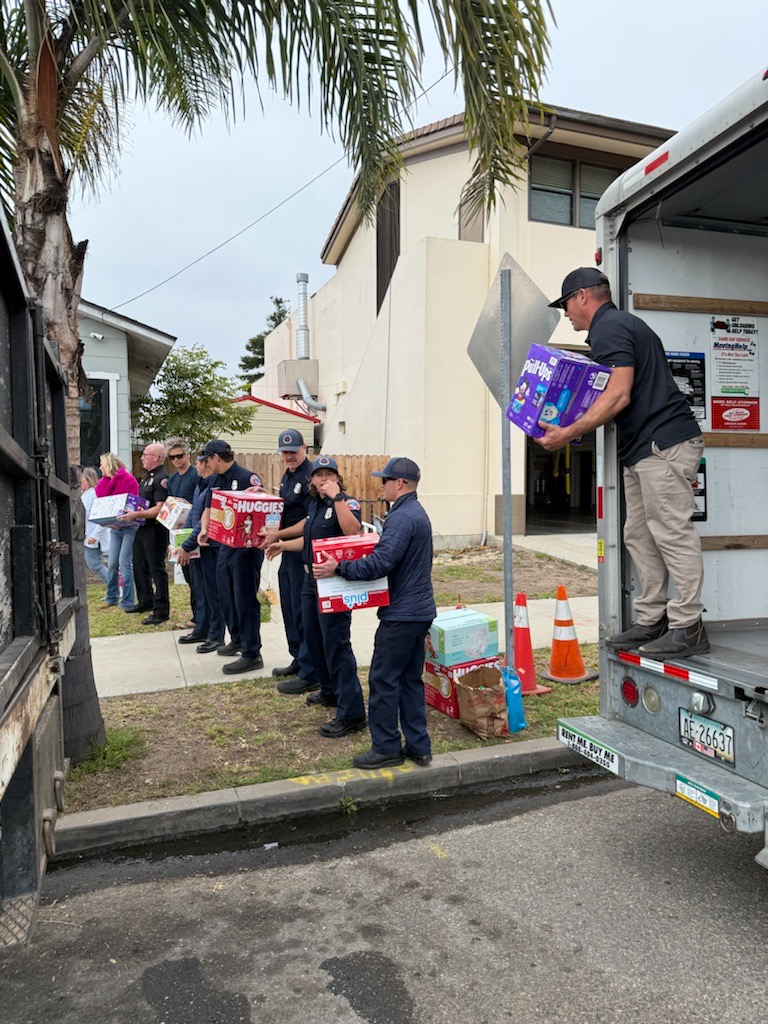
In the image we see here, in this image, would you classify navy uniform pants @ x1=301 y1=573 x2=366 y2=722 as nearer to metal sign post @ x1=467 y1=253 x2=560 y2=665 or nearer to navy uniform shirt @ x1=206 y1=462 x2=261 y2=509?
metal sign post @ x1=467 y1=253 x2=560 y2=665

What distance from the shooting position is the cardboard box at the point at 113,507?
27.9ft

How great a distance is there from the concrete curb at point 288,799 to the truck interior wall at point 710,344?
5.09 ft

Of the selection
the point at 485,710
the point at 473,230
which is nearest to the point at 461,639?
the point at 485,710

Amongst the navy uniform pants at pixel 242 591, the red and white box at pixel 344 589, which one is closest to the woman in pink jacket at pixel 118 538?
the navy uniform pants at pixel 242 591

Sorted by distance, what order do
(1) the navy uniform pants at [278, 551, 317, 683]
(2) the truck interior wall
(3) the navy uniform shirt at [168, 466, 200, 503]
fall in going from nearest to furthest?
(2) the truck interior wall, (1) the navy uniform pants at [278, 551, 317, 683], (3) the navy uniform shirt at [168, 466, 200, 503]

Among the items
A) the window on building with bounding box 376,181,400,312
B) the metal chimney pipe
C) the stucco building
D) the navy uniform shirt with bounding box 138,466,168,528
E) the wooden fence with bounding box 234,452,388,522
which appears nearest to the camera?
the navy uniform shirt with bounding box 138,466,168,528

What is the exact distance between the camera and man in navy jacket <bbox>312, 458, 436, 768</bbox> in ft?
14.3

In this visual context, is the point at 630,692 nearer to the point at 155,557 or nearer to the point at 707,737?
the point at 707,737

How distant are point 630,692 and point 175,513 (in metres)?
5.38

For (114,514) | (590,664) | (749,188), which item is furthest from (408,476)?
(114,514)

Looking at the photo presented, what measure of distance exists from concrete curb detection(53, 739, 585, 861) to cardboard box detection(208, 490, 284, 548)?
7.43 feet

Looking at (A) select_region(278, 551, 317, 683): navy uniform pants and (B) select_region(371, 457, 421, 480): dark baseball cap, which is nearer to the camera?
(B) select_region(371, 457, 421, 480): dark baseball cap

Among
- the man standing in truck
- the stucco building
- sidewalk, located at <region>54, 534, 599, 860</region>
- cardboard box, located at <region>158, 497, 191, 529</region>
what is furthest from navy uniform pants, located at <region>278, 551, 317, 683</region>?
the stucco building

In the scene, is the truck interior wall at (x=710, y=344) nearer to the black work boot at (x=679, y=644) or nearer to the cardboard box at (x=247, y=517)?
the black work boot at (x=679, y=644)
